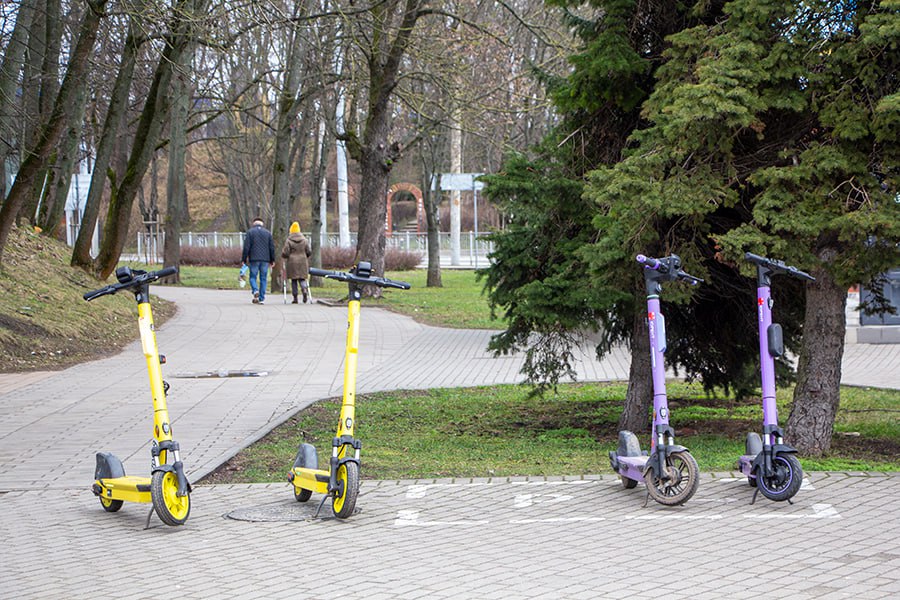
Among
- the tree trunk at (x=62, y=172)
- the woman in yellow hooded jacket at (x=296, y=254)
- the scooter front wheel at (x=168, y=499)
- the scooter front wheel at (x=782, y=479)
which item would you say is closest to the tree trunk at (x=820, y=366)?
the scooter front wheel at (x=782, y=479)

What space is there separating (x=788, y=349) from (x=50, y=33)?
1280 cm

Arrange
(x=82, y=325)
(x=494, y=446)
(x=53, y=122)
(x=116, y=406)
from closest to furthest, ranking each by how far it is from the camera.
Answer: (x=494, y=446) < (x=116, y=406) < (x=53, y=122) < (x=82, y=325)

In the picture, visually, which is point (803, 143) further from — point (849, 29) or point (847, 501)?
point (847, 501)

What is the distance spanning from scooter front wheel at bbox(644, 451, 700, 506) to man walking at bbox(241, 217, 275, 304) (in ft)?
69.7

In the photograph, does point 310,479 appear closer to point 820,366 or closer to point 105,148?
point 820,366

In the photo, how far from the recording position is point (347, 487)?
696cm

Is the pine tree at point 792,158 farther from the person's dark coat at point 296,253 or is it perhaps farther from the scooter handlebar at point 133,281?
the person's dark coat at point 296,253

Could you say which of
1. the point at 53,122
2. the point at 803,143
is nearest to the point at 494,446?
the point at 803,143

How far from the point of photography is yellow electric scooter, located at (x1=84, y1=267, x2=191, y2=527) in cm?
683

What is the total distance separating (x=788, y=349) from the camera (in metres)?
10.9

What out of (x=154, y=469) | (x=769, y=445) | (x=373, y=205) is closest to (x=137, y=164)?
(x=373, y=205)

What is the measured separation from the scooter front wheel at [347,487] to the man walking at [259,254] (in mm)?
20947

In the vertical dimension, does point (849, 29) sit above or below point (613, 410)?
above

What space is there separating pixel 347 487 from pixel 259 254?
839 inches
